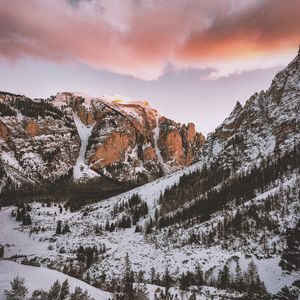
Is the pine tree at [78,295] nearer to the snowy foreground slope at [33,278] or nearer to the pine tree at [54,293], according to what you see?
the pine tree at [54,293]

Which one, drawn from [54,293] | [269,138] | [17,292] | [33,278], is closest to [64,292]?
[54,293]

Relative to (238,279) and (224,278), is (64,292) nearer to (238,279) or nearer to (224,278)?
(224,278)

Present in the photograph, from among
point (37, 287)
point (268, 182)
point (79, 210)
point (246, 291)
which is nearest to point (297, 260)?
Result: point (37, 287)

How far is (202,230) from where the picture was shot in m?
106

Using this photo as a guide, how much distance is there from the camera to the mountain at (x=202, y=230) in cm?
6800

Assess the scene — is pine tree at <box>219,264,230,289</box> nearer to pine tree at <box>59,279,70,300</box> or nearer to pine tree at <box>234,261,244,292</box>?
pine tree at <box>234,261,244,292</box>

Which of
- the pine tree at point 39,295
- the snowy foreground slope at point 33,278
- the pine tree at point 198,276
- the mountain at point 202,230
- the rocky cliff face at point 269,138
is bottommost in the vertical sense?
the pine tree at point 39,295

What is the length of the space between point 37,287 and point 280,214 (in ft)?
242

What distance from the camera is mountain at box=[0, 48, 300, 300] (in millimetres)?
68000

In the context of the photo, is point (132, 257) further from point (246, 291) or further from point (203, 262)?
point (246, 291)

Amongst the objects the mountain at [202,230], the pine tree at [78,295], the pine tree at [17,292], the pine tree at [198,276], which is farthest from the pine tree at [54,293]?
the pine tree at [198,276]

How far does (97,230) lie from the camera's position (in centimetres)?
13312

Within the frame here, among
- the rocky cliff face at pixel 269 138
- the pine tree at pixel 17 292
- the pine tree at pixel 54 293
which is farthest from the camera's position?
the rocky cliff face at pixel 269 138

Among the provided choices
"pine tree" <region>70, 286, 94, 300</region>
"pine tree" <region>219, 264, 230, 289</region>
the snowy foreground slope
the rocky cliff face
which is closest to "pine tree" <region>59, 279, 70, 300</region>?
"pine tree" <region>70, 286, 94, 300</region>
